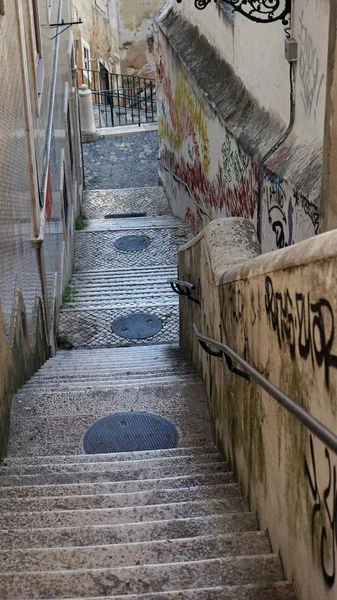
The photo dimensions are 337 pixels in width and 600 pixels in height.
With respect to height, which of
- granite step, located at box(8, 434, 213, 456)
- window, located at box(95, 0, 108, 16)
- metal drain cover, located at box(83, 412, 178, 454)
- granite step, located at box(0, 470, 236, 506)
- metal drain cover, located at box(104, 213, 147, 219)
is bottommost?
metal drain cover, located at box(83, 412, 178, 454)

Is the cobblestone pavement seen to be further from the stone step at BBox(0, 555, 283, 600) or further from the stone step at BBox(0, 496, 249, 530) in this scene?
the stone step at BBox(0, 555, 283, 600)

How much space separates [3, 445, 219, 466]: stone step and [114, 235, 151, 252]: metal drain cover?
8263mm

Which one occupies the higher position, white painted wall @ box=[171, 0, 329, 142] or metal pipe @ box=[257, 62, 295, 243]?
white painted wall @ box=[171, 0, 329, 142]

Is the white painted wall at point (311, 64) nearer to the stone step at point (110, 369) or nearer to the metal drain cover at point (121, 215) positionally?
the stone step at point (110, 369)

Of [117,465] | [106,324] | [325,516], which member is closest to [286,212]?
[117,465]

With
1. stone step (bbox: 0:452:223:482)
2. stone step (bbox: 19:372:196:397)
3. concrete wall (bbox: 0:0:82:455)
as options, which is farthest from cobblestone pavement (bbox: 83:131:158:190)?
stone step (bbox: 0:452:223:482)

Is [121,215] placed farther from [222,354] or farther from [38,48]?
[222,354]

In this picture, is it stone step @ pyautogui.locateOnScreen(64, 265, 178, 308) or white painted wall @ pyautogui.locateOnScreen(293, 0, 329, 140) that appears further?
stone step @ pyautogui.locateOnScreen(64, 265, 178, 308)

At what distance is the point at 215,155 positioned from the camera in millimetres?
10828

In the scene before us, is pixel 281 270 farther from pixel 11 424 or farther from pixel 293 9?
pixel 293 9

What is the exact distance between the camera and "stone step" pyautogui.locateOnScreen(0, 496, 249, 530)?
382 centimetres

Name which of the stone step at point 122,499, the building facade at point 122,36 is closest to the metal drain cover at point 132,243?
the stone step at point 122,499

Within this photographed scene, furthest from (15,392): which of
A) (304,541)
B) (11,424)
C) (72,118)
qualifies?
(72,118)

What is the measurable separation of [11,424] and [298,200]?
296 centimetres
